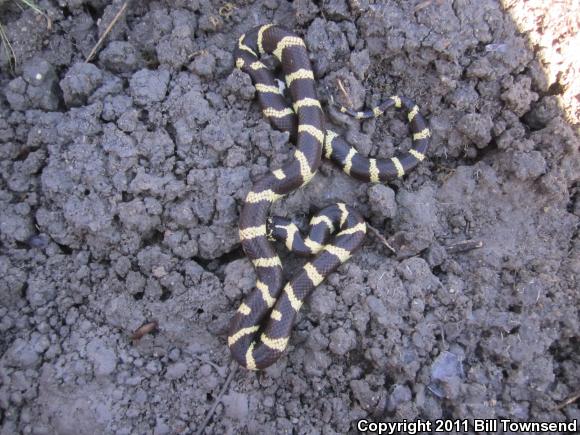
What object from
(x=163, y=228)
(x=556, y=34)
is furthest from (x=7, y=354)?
(x=556, y=34)

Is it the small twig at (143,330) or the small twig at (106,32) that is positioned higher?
the small twig at (106,32)

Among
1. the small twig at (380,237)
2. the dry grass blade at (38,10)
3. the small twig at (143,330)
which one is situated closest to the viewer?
the small twig at (143,330)

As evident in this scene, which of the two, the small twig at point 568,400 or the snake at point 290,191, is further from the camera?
the snake at point 290,191

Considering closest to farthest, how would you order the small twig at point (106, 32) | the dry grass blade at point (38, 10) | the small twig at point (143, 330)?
the small twig at point (143, 330) → the dry grass blade at point (38, 10) → the small twig at point (106, 32)

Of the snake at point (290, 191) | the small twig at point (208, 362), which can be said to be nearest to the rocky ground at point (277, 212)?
the small twig at point (208, 362)

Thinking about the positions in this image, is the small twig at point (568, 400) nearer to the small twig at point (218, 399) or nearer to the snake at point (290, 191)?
the snake at point (290, 191)

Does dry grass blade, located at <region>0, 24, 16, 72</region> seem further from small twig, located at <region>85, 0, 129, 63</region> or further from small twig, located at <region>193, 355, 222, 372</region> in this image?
small twig, located at <region>193, 355, 222, 372</region>

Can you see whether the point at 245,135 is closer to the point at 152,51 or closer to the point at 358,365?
the point at 152,51
